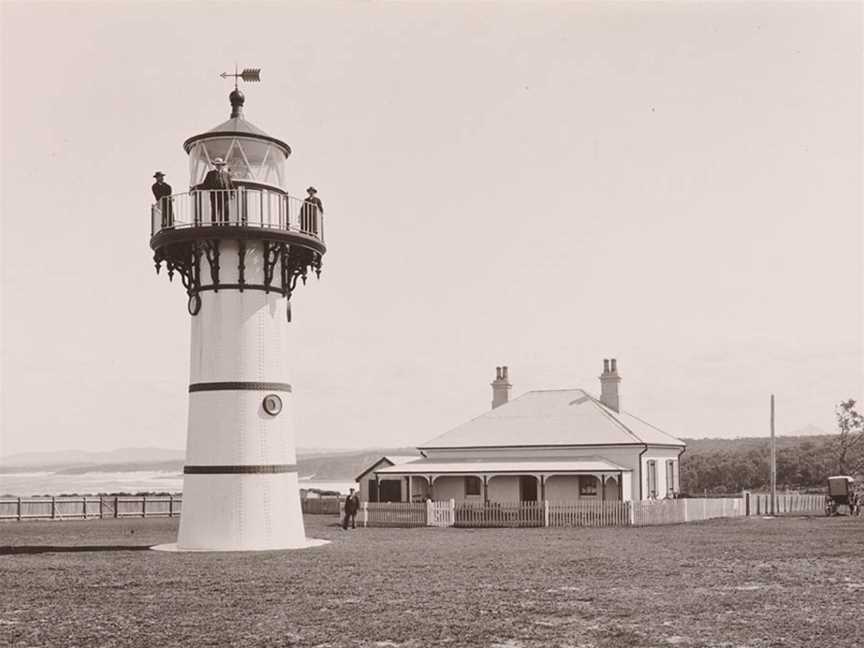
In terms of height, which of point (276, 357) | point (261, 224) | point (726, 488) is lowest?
point (726, 488)

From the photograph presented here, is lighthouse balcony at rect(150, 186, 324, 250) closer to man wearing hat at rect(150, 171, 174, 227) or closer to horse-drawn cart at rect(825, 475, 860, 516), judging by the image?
man wearing hat at rect(150, 171, 174, 227)

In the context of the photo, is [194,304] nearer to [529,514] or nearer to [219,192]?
[219,192]

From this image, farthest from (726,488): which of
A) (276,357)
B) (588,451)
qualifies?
(276,357)

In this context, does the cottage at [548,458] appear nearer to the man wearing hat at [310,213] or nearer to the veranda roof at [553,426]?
the veranda roof at [553,426]

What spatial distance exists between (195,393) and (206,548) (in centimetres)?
326

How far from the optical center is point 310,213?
2331 cm

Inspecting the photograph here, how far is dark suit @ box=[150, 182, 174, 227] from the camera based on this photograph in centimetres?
2239

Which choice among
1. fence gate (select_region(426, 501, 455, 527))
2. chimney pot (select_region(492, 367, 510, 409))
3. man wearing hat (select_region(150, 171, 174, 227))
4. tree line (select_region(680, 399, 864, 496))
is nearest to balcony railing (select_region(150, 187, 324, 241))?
man wearing hat (select_region(150, 171, 174, 227))

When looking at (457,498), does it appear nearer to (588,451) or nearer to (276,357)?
(588,451)

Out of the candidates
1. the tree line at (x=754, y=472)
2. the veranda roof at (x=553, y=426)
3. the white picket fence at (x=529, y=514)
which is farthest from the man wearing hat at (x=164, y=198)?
the tree line at (x=754, y=472)

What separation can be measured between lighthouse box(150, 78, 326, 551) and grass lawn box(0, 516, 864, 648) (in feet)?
4.42

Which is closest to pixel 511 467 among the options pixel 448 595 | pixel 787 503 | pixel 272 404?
pixel 787 503

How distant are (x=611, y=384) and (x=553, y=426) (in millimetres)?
3901

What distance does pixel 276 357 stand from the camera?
22562 mm
